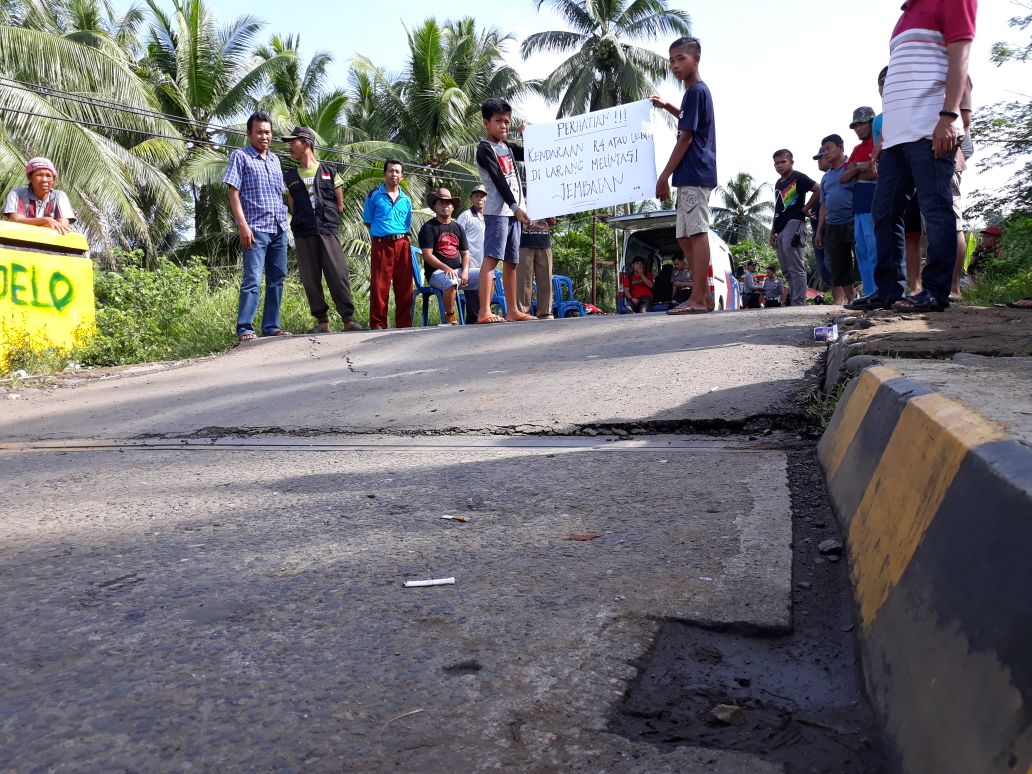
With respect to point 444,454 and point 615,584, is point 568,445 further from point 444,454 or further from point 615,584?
point 615,584

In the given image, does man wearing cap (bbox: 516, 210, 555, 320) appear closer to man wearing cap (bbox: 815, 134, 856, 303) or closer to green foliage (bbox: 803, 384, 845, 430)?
man wearing cap (bbox: 815, 134, 856, 303)

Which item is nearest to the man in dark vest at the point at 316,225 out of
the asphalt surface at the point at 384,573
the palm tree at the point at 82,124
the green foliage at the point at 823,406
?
the asphalt surface at the point at 384,573

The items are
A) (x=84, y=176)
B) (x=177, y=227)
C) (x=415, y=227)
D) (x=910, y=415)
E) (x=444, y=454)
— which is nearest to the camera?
(x=910, y=415)

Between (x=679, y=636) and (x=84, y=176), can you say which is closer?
(x=679, y=636)

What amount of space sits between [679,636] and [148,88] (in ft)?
→ 87.1

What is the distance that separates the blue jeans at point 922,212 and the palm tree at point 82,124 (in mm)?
13199

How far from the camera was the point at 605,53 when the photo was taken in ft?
104

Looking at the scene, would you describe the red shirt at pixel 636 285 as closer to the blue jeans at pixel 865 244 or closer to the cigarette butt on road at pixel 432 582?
the blue jeans at pixel 865 244

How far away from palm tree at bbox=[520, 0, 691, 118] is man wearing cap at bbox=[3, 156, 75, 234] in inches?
1038

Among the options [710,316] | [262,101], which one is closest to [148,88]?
[262,101]

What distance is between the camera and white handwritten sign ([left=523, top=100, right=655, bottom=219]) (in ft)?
24.9

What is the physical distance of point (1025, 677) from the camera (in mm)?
758

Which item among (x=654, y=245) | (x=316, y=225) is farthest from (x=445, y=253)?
(x=654, y=245)

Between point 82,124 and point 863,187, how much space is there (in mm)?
17360
